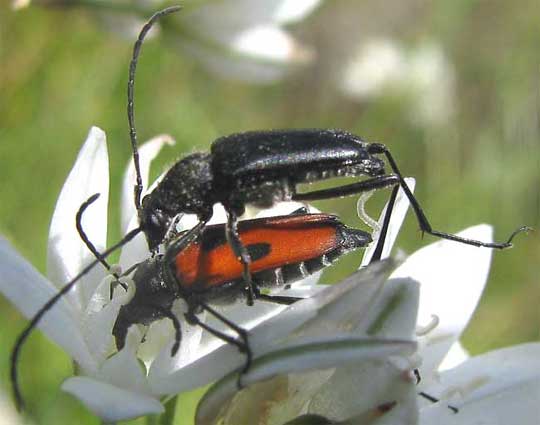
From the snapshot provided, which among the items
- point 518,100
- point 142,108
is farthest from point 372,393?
point 518,100

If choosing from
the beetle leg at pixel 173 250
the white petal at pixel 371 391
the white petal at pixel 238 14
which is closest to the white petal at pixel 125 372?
the beetle leg at pixel 173 250

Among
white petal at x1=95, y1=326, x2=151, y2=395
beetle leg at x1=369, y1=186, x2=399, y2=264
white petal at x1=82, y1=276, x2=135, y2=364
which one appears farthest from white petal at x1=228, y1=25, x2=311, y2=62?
white petal at x1=95, y1=326, x2=151, y2=395

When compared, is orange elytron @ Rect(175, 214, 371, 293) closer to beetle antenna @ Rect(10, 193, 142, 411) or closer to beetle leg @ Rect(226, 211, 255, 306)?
beetle leg @ Rect(226, 211, 255, 306)

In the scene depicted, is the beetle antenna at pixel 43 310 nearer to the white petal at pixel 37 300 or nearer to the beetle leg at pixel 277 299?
the white petal at pixel 37 300

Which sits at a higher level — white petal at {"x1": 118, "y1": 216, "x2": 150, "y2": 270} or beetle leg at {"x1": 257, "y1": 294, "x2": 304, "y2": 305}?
white petal at {"x1": 118, "y1": 216, "x2": 150, "y2": 270}

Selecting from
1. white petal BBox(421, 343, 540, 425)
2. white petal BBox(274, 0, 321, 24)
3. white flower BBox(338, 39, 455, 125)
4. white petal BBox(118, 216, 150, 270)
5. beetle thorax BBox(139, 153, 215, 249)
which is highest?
white petal BBox(274, 0, 321, 24)

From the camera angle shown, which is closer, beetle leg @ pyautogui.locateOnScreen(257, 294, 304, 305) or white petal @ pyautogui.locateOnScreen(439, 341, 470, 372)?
beetle leg @ pyautogui.locateOnScreen(257, 294, 304, 305)

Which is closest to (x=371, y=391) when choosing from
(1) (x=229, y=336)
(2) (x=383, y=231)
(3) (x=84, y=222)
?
(1) (x=229, y=336)
